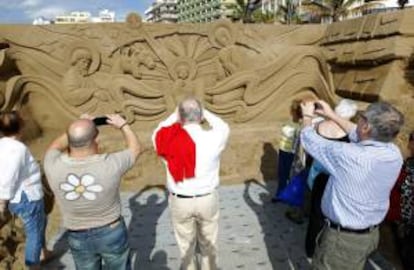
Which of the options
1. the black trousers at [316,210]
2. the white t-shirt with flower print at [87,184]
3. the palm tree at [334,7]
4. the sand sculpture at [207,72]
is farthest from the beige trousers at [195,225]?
the palm tree at [334,7]

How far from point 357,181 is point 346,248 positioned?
39cm

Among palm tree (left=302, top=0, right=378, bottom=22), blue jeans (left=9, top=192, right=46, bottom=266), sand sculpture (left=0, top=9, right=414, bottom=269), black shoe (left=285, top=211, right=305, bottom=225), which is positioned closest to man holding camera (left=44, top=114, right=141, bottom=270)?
blue jeans (left=9, top=192, right=46, bottom=266)

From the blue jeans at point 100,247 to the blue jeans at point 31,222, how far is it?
73cm

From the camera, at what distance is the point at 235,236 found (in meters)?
4.15

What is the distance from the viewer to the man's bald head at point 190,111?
2713mm

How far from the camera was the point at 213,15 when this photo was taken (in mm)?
53812

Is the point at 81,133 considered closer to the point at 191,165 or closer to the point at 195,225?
the point at 191,165

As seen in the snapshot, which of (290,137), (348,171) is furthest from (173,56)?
(348,171)

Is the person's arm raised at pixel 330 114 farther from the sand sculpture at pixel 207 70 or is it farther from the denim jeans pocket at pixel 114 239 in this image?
the sand sculpture at pixel 207 70

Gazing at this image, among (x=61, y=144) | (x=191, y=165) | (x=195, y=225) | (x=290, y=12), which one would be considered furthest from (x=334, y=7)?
(x=61, y=144)

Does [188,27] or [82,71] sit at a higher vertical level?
[188,27]

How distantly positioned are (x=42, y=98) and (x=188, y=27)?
272 cm

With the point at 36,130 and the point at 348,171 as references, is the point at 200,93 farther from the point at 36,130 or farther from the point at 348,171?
the point at 348,171

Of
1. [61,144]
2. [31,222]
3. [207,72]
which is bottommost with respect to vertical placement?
[31,222]
